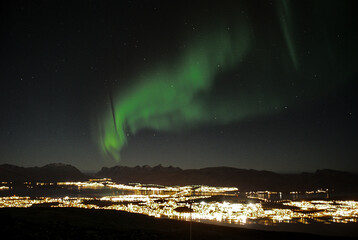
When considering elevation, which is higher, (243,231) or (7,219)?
(7,219)

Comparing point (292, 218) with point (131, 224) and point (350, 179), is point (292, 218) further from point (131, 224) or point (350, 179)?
point (350, 179)

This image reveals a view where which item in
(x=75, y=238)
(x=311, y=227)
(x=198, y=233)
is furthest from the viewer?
(x=311, y=227)

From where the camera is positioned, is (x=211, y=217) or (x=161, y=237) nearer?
(x=161, y=237)

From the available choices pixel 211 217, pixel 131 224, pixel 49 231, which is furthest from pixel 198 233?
pixel 211 217

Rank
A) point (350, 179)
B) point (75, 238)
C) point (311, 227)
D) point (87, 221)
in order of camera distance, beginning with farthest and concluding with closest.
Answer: point (350, 179), point (311, 227), point (87, 221), point (75, 238)

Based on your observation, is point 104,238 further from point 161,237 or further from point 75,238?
point 161,237

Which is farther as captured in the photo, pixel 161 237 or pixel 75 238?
pixel 161 237

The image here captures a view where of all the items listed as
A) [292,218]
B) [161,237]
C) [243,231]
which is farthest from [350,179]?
[161,237]
